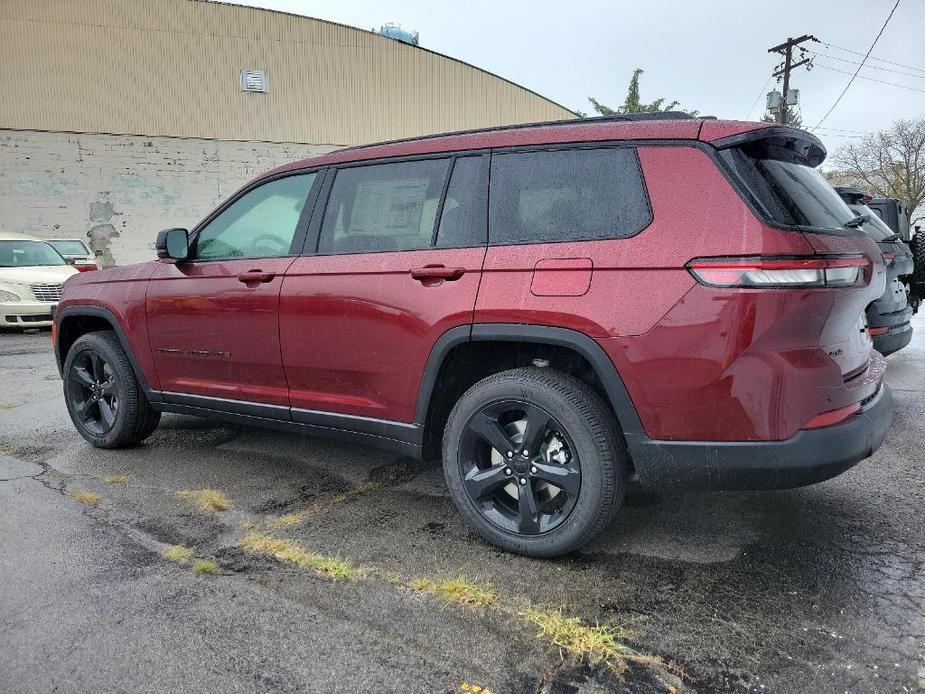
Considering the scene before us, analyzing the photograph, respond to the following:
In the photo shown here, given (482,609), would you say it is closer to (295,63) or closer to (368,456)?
(368,456)

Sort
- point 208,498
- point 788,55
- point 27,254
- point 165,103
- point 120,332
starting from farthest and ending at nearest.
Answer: point 788,55, point 165,103, point 27,254, point 120,332, point 208,498

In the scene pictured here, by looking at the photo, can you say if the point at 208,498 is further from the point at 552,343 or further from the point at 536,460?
the point at 552,343

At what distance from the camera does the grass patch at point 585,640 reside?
2.16m

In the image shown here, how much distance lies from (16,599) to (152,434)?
2.48 meters

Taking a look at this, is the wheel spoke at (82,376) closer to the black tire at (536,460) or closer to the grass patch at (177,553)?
the grass patch at (177,553)

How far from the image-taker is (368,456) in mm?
4367

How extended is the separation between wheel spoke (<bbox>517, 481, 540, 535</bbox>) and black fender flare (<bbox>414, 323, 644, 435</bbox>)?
19.5 inches

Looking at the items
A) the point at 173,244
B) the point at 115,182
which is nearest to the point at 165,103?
the point at 115,182

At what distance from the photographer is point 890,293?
16.8 feet

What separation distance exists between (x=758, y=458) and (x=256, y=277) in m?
2.56

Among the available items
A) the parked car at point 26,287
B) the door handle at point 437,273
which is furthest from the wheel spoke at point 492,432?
the parked car at point 26,287

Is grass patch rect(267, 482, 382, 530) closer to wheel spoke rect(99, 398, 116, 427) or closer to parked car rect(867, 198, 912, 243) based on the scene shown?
wheel spoke rect(99, 398, 116, 427)

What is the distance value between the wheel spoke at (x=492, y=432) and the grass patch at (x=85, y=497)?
2.10 m

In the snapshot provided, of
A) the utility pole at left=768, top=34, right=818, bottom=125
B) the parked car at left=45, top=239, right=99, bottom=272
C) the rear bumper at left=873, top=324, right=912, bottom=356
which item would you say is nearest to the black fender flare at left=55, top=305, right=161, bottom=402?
the rear bumper at left=873, top=324, right=912, bottom=356
